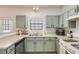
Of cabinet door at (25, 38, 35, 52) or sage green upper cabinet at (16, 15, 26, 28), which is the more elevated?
sage green upper cabinet at (16, 15, 26, 28)

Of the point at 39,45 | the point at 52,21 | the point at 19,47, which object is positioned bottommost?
the point at 39,45

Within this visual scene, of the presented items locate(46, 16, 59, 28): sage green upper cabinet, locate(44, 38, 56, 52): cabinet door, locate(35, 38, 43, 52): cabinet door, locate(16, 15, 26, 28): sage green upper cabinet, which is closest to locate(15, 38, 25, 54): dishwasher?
locate(35, 38, 43, 52): cabinet door

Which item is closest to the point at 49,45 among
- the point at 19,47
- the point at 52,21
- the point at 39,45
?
the point at 39,45

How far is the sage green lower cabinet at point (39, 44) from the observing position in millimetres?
5320

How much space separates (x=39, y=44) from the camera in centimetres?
536

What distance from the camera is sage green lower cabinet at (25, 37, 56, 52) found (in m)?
5.32

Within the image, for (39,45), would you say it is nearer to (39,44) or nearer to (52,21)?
(39,44)

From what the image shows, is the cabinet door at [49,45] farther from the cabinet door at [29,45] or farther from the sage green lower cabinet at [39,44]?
the cabinet door at [29,45]

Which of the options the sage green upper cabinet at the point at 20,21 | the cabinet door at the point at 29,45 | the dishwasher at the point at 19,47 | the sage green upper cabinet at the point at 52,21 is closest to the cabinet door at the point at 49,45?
the cabinet door at the point at 29,45

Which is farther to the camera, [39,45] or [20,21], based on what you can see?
[20,21]

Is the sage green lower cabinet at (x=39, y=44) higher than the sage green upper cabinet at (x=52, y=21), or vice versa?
the sage green upper cabinet at (x=52, y=21)

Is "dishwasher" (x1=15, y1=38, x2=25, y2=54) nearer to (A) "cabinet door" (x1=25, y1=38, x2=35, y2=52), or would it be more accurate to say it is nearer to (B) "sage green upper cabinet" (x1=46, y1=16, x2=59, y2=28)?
(A) "cabinet door" (x1=25, y1=38, x2=35, y2=52)
